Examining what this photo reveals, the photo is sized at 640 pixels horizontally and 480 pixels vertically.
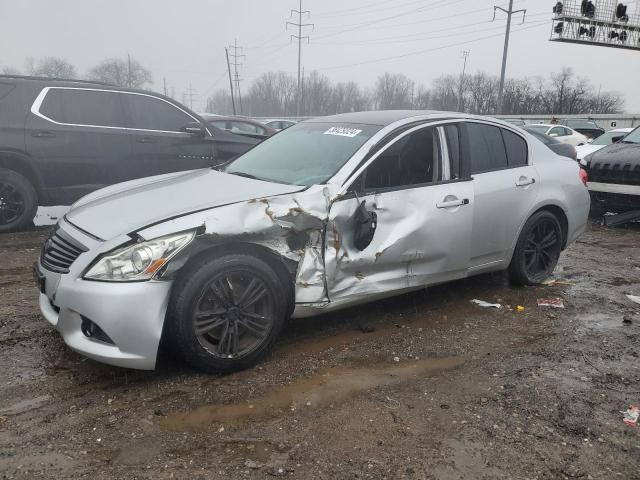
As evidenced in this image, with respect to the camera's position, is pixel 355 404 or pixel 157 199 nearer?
pixel 355 404

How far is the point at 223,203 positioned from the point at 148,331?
0.85m

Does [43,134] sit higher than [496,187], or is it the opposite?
[43,134]

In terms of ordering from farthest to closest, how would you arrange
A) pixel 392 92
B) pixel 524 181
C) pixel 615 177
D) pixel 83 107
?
pixel 392 92, pixel 615 177, pixel 83 107, pixel 524 181

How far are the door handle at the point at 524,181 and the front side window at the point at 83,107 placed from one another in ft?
16.1

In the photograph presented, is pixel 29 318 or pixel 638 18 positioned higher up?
pixel 638 18

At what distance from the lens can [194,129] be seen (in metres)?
7.12

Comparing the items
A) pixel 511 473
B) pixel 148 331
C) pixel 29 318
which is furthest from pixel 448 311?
pixel 29 318

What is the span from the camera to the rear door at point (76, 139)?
6.36 metres

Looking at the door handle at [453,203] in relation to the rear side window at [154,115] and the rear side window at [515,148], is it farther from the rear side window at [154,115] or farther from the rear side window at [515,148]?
the rear side window at [154,115]

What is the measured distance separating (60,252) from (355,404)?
195cm

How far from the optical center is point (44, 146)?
6.35m

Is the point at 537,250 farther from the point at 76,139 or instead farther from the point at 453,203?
the point at 76,139

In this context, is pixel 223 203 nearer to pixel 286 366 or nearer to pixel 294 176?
pixel 294 176

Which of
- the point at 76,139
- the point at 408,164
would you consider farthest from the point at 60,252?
the point at 76,139
